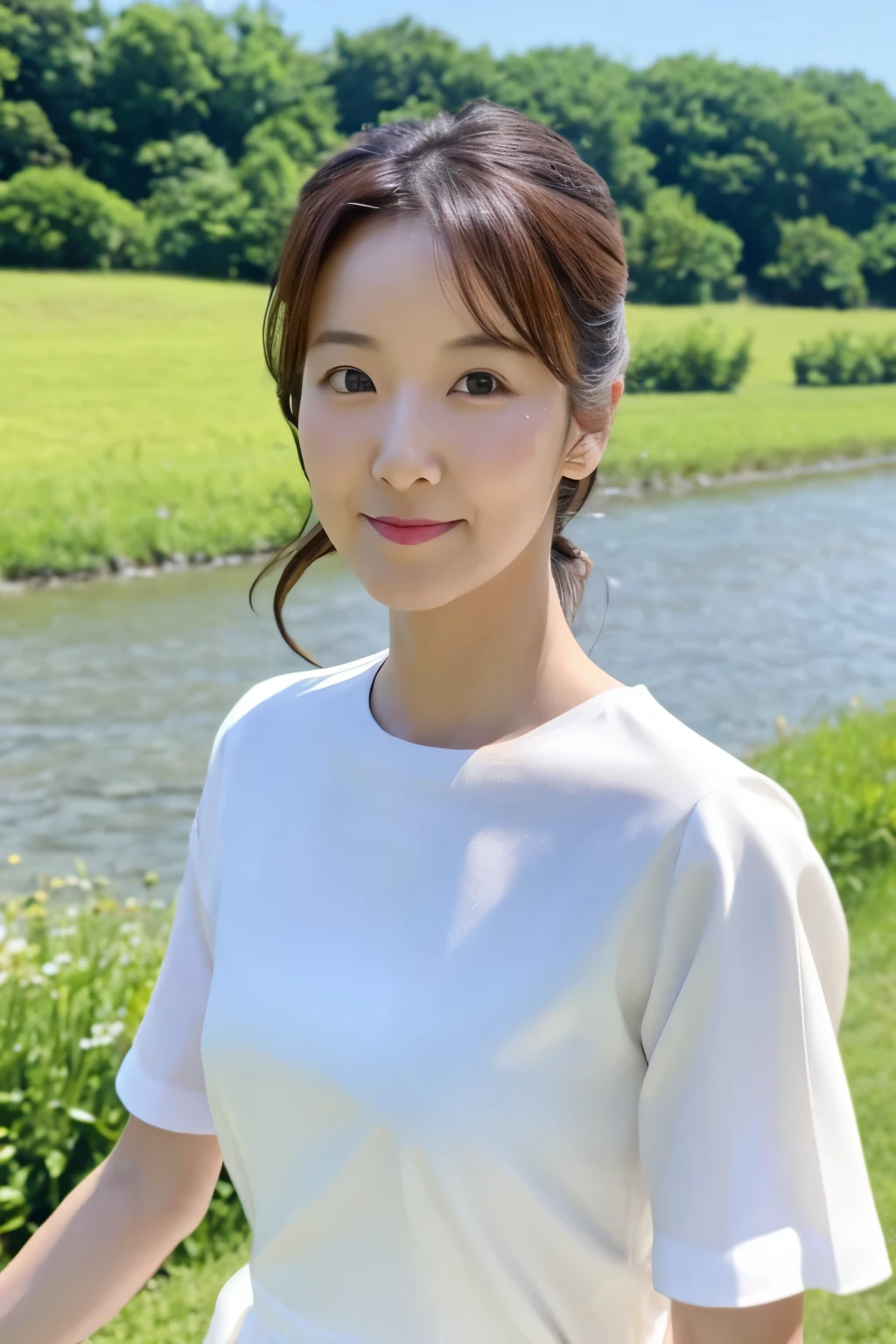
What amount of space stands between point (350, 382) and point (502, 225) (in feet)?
0.52

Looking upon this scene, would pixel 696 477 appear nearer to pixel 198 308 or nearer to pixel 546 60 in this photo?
pixel 198 308

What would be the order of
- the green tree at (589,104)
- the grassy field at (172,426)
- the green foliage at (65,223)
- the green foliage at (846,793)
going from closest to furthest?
the green foliage at (846,793) < the grassy field at (172,426) < the green foliage at (65,223) < the green tree at (589,104)

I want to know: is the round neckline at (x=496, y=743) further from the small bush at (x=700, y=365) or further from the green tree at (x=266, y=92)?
the green tree at (x=266, y=92)

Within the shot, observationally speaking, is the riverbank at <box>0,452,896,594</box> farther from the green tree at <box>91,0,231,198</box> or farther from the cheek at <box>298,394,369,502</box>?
the green tree at <box>91,0,231,198</box>

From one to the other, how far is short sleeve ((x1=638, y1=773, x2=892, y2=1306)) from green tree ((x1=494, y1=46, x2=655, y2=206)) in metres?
35.2

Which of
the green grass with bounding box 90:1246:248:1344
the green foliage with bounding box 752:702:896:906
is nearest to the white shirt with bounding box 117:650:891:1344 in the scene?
the green grass with bounding box 90:1246:248:1344

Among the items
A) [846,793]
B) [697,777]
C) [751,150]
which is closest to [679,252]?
[751,150]

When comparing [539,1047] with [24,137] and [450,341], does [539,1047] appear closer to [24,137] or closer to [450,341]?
[450,341]

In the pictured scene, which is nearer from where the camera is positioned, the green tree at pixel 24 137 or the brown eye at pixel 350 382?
the brown eye at pixel 350 382

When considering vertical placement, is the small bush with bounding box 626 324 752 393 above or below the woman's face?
below

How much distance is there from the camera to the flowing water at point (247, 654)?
24.4 feet

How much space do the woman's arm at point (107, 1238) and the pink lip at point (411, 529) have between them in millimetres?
566

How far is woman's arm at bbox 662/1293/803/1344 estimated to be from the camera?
895mm

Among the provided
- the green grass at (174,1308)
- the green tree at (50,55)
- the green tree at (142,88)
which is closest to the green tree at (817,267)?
the green tree at (142,88)
